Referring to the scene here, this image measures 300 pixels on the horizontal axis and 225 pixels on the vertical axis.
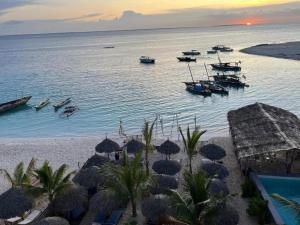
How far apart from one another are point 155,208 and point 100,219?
2.66 m

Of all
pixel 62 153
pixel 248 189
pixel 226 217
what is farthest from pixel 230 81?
pixel 226 217

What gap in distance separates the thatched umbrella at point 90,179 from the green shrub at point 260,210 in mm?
6954

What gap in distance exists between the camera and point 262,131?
21922mm

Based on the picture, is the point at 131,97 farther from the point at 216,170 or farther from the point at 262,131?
the point at 216,170

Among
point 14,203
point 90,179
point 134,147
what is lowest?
point 14,203

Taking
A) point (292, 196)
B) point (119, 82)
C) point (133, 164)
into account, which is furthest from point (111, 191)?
point (119, 82)

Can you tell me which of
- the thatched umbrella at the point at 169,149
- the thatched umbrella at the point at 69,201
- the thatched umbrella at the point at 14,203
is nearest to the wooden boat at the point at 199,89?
the thatched umbrella at the point at 169,149

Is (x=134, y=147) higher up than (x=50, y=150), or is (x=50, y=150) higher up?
(x=134, y=147)

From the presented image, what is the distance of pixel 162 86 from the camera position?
61.2 metres

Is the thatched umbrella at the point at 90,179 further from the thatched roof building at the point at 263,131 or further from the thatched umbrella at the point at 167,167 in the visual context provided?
the thatched roof building at the point at 263,131

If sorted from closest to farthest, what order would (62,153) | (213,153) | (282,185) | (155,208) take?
(155,208), (282,185), (213,153), (62,153)

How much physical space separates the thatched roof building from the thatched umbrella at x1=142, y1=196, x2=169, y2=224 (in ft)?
18.3

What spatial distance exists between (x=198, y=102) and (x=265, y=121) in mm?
23889

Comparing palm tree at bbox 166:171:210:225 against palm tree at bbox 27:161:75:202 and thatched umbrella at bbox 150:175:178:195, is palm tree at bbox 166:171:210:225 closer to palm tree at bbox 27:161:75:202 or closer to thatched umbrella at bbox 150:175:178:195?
thatched umbrella at bbox 150:175:178:195
